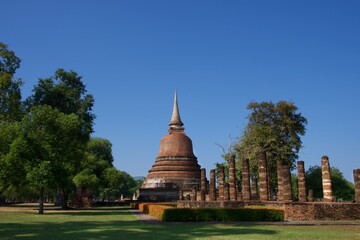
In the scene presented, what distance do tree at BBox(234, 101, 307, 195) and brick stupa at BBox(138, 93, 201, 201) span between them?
33.5ft

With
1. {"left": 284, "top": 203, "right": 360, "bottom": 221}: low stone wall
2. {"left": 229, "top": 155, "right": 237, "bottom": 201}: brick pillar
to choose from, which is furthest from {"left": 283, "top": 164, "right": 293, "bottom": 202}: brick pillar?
{"left": 229, "top": 155, "right": 237, "bottom": 201}: brick pillar

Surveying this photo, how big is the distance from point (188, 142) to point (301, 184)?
3321 centimetres

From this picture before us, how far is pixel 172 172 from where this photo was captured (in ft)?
184

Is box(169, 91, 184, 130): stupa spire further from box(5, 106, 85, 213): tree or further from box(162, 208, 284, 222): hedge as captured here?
box(162, 208, 284, 222): hedge

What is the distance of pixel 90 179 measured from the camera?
42625mm

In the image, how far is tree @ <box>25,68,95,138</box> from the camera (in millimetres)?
37344

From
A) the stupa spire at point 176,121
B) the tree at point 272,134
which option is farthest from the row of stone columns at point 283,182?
the stupa spire at point 176,121

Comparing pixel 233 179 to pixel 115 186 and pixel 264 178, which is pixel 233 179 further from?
pixel 115 186

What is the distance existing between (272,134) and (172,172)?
16.8m

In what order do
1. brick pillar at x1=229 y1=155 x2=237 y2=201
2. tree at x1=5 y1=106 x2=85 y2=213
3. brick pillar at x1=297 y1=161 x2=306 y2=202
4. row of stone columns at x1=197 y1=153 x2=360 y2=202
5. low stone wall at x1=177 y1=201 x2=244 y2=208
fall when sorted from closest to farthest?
row of stone columns at x1=197 y1=153 x2=360 y2=202, low stone wall at x1=177 y1=201 x2=244 y2=208, brick pillar at x1=297 y1=161 x2=306 y2=202, tree at x1=5 y1=106 x2=85 y2=213, brick pillar at x1=229 y1=155 x2=237 y2=201

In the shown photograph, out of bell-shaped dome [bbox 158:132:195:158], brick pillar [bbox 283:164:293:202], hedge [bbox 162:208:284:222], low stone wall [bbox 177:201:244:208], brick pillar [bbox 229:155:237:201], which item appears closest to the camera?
hedge [bbox 162:208:284:222]

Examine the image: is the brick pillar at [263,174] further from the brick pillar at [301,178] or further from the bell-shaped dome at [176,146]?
the bell-shaped dome at [176,146]

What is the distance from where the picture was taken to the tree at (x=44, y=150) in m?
27.9

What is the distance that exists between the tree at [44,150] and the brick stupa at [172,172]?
2207 cm
